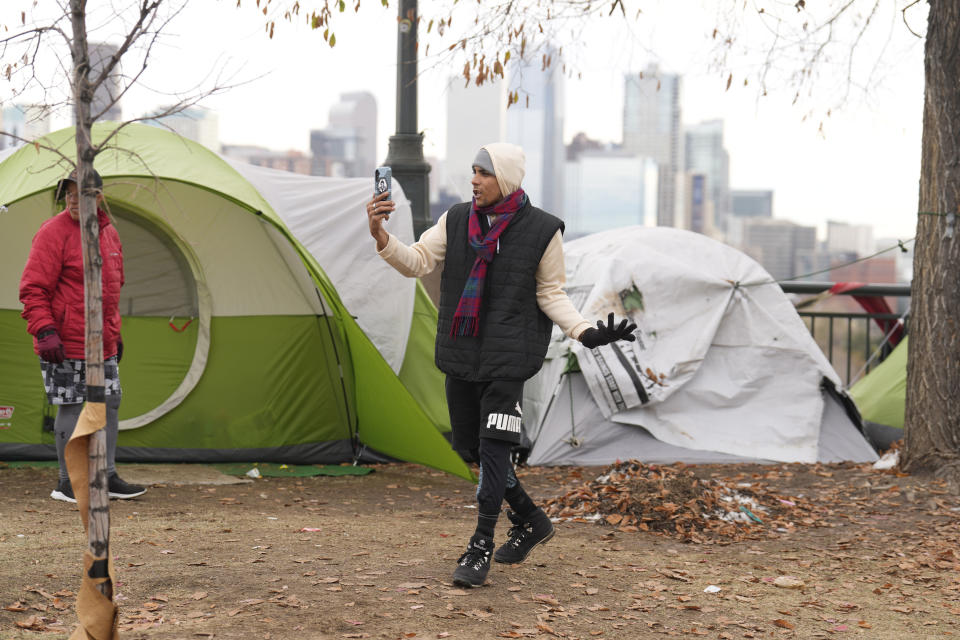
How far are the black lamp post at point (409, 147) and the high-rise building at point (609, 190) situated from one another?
64.1 metres

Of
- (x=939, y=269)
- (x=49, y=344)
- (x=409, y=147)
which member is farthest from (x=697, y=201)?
(x=49, y=344)

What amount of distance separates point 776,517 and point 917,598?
4.46 ft

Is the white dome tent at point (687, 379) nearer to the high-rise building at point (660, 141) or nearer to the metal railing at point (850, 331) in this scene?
the metal railing at point (850, 331)

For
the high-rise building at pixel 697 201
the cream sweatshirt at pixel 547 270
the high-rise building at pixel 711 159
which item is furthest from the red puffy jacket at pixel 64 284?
the high-rise building at pixel 711 159

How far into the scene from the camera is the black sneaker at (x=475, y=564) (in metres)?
3.88

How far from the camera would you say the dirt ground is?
3527mm

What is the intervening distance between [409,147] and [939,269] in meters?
3.95

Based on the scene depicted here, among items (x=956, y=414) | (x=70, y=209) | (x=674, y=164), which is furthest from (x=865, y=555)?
(x=674, y=164)

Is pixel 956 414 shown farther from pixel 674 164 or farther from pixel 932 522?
pixel 674 164

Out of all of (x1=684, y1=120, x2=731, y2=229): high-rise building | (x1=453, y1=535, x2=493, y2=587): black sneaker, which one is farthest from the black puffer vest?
(x1=684, y1=120, x2=731, y2=229): high-rise building

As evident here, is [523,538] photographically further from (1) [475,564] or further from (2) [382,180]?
(2) [382,180]

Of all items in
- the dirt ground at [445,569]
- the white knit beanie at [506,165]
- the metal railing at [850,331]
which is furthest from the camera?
the metal railing at [850,331]

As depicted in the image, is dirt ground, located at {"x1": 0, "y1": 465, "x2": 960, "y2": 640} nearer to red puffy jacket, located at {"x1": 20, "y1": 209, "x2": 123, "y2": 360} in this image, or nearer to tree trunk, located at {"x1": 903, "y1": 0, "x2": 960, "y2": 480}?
tree trunk, located at {"x1": 903, "y1": 0, "x2": 960, "y2": 480}

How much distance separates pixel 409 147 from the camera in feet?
26.7
